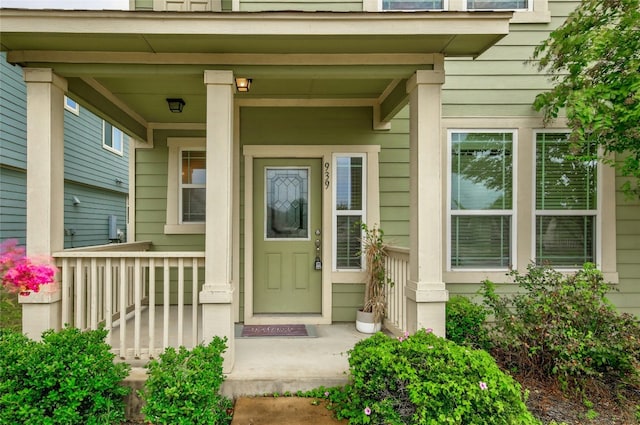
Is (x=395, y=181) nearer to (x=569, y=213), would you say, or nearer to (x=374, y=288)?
(x=374, y=288)

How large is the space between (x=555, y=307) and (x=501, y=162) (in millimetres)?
1756

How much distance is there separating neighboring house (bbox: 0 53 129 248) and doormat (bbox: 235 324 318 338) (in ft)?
6.38

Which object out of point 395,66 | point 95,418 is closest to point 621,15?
point 395,66

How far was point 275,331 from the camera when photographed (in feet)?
12.5

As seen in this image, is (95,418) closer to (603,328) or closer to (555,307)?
(555,307)

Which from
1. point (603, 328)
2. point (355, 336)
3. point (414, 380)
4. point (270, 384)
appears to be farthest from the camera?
point (355, 336)

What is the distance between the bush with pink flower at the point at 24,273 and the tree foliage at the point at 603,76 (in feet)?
14.5

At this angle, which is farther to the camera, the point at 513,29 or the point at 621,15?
the point at 513,29

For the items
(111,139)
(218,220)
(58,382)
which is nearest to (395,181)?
(218,220)

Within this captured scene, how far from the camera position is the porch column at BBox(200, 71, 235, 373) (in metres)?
2.70

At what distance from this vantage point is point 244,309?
4.08 m

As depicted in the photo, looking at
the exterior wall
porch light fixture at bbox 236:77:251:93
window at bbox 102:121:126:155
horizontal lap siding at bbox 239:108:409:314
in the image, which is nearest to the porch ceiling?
porch light fixture at bbox 236:77:251:93

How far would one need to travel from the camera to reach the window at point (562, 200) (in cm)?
401

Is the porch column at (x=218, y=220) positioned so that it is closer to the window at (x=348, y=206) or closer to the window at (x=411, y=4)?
the window at (x=348, y=206)
